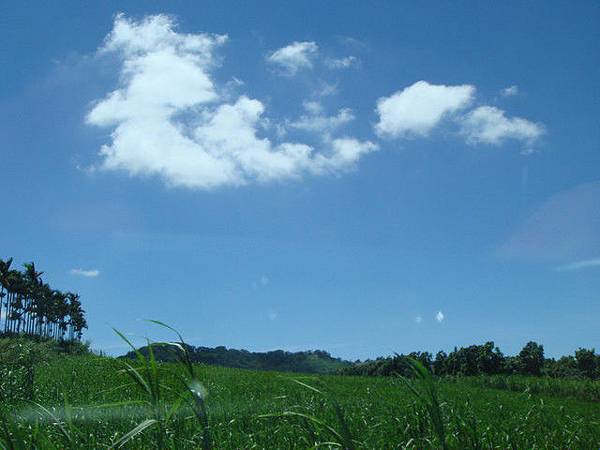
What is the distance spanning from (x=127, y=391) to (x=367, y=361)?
63.0 meters

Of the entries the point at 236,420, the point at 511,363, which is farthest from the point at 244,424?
the point at 511,363

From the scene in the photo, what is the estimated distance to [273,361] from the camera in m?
142

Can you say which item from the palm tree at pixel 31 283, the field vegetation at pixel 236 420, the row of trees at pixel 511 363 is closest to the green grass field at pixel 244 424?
the field vegetation at pixel 236 420

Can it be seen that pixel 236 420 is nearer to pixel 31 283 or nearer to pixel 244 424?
pixel 244 424

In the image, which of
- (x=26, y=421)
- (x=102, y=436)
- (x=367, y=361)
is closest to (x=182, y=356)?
(x=102, y=436)

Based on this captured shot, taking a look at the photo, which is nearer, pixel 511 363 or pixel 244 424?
pixel 244 424

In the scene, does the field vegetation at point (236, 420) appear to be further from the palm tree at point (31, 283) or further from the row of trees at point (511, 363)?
the palm tree at point (31, 283)

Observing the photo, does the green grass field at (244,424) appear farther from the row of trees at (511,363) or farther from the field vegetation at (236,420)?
the row of trees at (511,363)

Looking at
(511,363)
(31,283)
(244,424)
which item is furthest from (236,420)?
(31,283)

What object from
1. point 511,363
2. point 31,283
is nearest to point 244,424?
point 511,363

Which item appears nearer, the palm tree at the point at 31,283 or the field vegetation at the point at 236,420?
the field vegetation at the point at 236,420

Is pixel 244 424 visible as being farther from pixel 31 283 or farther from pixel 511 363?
pixel 31 283

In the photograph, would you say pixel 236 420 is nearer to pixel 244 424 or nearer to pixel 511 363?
pixel 244 424

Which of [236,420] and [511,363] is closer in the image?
[236,420]
